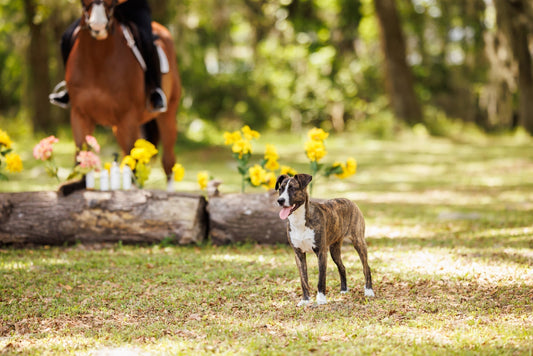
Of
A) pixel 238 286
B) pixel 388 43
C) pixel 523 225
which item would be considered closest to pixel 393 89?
pixel 388 43

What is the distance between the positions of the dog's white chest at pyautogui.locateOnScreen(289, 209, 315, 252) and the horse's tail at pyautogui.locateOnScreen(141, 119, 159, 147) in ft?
17.4

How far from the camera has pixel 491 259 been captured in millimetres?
6207

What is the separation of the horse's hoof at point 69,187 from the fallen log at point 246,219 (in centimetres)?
161

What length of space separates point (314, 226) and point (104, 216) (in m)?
3.27

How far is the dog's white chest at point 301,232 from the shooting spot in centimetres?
473

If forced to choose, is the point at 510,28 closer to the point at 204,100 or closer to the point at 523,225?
the point at 204,100

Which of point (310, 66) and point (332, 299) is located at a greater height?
point (310, 66)

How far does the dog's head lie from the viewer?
4527mm

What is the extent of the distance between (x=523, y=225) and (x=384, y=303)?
13.2 feet

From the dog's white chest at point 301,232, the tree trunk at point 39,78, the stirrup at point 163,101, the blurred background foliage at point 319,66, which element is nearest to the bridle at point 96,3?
the stirrup at point 163,101

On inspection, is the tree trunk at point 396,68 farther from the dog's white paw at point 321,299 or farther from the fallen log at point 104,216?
the dog's white paw at point 321,299

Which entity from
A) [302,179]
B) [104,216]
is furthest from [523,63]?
[302,179]

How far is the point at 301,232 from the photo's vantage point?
4.75m

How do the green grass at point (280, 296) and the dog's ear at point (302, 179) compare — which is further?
the dog's ear at point (302, 179)
